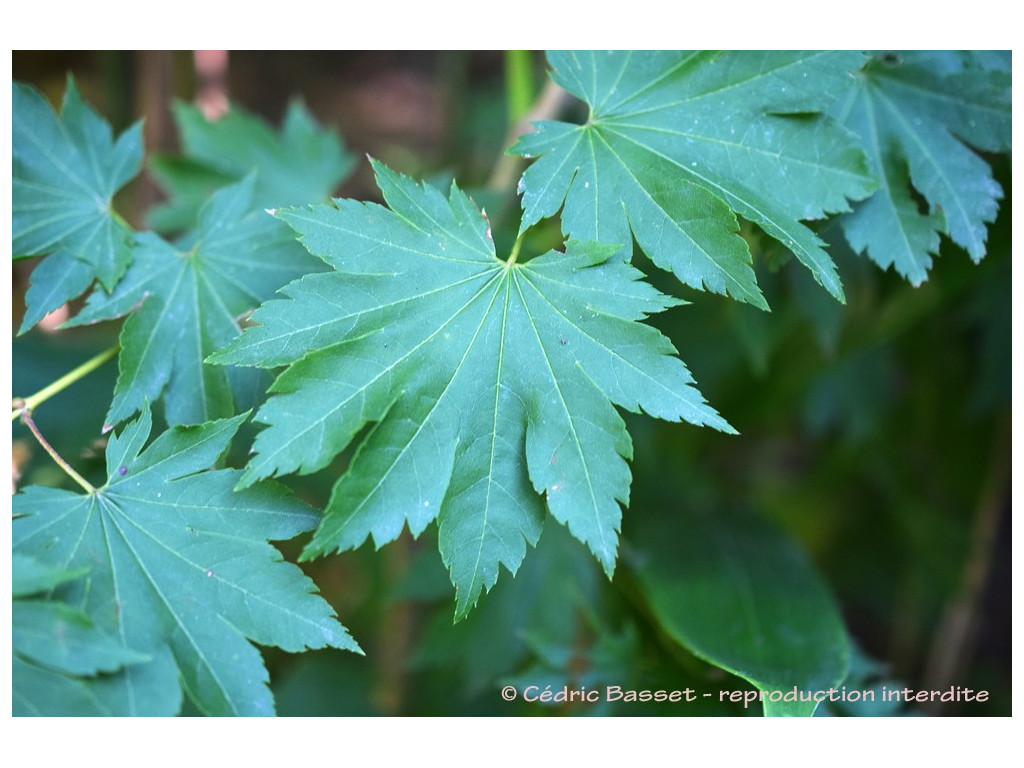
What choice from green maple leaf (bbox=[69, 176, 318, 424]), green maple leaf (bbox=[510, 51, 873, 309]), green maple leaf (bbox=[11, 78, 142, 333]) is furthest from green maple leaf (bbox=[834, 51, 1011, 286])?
green maple leaf (bbox=[11, 78, 142, 333])

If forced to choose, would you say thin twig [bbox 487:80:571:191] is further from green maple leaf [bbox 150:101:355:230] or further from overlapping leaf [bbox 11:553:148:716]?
overlapping leaf [bbox 11:553:148:716]

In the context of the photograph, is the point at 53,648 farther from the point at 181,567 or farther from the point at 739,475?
the point at 739,475

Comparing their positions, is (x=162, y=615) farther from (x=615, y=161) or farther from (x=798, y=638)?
(x=798, y=638)

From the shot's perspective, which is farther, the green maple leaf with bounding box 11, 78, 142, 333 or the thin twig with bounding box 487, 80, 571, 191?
the thin twig with bounding box 487, 80, 571, 191

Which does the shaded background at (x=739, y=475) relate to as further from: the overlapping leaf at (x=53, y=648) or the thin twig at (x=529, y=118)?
the overlapping leaf at (x=53, y=648)

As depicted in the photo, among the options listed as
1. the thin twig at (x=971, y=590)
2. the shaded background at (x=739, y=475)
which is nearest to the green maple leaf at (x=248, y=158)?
the shaded background at (x=739, y=475)

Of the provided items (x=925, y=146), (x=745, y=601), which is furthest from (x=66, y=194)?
(x=745, y=601)

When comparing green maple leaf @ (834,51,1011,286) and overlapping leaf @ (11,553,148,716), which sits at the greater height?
green maple leaf @ (834,51,1011,286)
